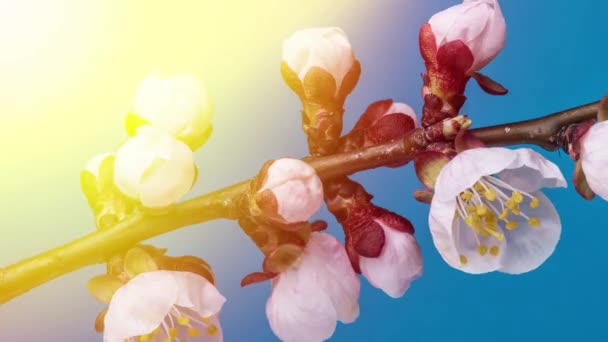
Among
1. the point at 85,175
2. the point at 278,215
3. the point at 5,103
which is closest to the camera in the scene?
the point at 278,215

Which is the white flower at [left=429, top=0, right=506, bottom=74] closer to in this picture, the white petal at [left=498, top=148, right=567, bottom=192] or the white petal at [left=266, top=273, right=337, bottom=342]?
the white petal at [left=498, top=148, right=567, bottom=192]

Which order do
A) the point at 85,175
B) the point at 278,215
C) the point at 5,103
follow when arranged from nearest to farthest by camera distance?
the point at 278,215
the point at 85,175
the point at 5,103

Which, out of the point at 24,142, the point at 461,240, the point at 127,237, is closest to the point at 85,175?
the point at 127,237

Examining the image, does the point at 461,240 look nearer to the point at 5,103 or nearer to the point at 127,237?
the point at 127,237

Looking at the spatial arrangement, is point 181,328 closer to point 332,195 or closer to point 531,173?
point 332,195

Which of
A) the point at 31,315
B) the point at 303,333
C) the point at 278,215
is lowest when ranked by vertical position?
the point at 31,315

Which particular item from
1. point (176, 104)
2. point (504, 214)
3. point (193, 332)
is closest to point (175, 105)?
point (176, 104)

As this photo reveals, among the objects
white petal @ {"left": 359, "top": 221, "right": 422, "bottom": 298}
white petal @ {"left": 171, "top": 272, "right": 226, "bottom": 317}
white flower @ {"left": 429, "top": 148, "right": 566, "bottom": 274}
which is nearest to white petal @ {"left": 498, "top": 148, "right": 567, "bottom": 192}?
white flower @ {"left": 429, "top": 148, "right": 566, "bottom": 274}

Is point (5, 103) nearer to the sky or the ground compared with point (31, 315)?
nearer to the sky
